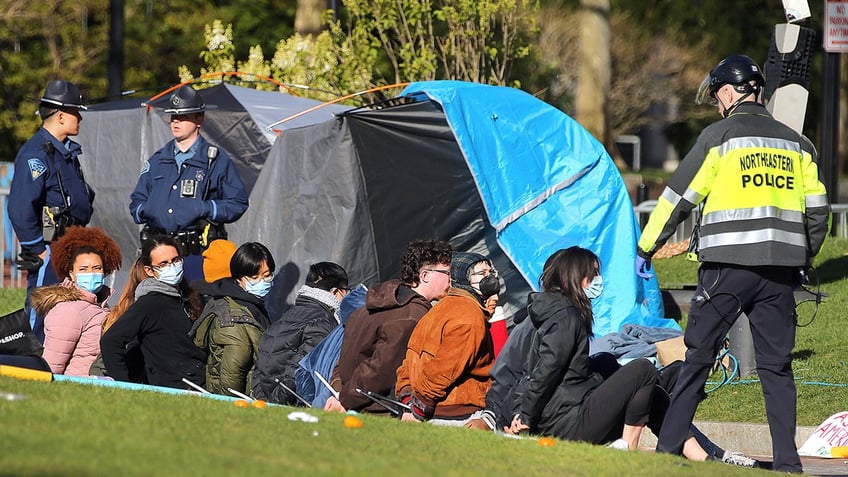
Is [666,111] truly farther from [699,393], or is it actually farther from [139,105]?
[699,393]

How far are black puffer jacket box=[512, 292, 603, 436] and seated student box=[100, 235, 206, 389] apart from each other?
2.06 m

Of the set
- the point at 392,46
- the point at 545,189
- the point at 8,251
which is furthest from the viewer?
the point at 392,46

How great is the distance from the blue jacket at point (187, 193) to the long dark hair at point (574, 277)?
10.5ft

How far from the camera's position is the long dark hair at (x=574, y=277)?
673cm

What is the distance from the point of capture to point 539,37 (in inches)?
1254

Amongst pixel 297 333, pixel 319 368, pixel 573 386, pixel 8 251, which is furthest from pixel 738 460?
pixel 8 251

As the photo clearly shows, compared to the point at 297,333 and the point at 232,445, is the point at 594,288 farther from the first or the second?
the point at 232,445

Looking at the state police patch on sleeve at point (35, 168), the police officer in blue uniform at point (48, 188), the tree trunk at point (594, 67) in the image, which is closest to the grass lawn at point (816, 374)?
the police officer in blue uniform at point (48, 188)

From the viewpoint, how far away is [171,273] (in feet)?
26.1

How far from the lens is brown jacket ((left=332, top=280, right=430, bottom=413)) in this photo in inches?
287

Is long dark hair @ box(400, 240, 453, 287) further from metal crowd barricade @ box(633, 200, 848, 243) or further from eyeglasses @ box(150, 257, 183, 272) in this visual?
metal crowd barricade @ box(633, 200, 848, 243)

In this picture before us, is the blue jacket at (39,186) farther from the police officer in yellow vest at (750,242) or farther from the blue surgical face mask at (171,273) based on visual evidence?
the police officer in yellow vest at (750,242)

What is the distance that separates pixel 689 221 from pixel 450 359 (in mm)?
9302

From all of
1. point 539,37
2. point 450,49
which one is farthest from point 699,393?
point 539,37
